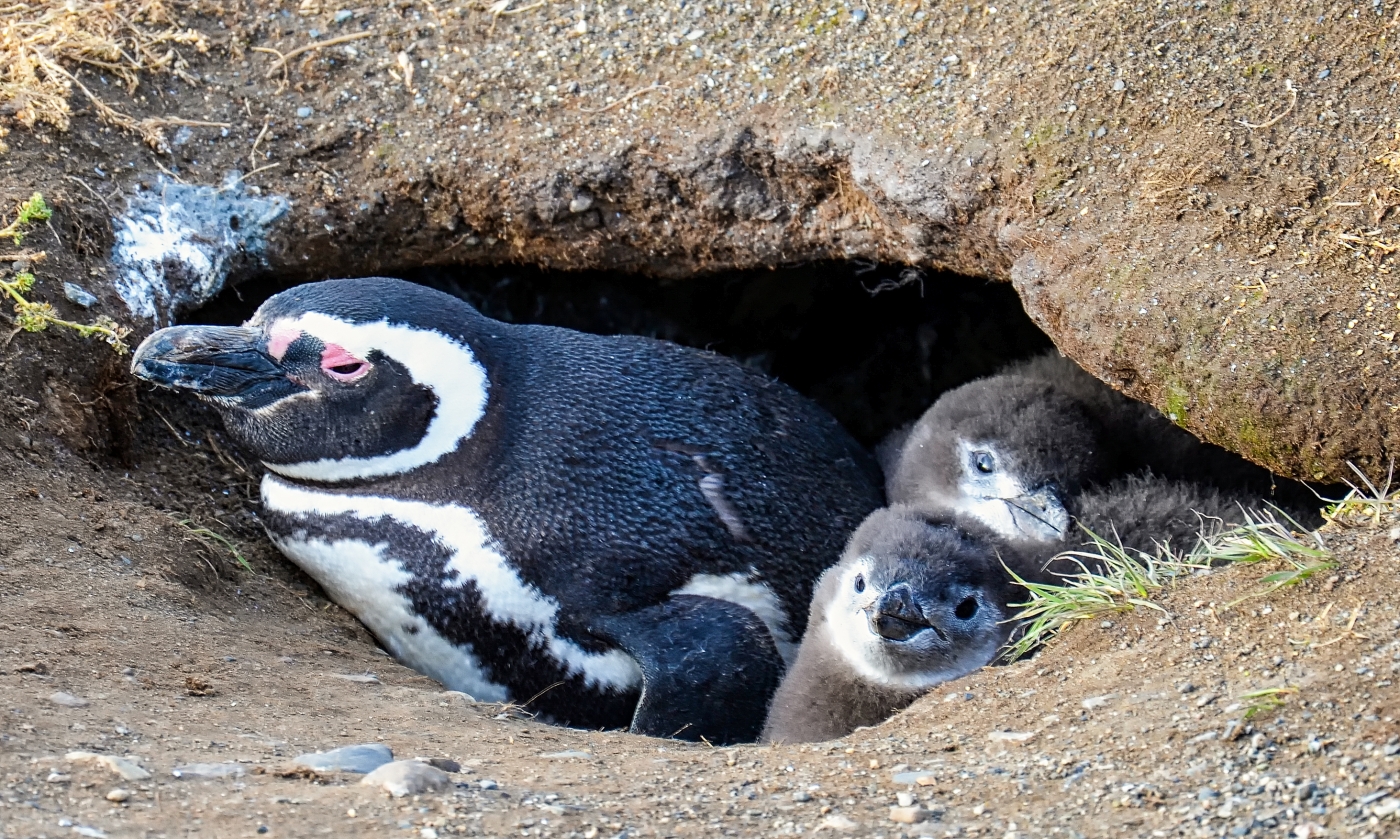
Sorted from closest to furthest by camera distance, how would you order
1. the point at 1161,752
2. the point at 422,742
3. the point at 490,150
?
the point at 1161,752 → the point at 422,742 → the point at 490,150

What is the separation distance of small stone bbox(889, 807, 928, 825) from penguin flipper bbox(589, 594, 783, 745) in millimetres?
1278

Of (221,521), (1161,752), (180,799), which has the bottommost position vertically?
(221,521)

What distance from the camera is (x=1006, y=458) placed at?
13.2 feet

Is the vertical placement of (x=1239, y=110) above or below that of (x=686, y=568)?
above

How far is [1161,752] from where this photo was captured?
2.20 m

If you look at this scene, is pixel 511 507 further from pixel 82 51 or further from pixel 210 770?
pixel 82 51

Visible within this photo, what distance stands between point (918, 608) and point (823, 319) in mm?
2606

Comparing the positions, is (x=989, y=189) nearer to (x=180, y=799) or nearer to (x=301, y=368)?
(x=301, y=368)

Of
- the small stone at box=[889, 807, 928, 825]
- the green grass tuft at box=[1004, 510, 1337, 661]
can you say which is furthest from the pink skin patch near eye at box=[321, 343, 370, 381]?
the small stone at box=[889, 807, 928, 825]

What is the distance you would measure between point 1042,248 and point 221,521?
2.45 metres

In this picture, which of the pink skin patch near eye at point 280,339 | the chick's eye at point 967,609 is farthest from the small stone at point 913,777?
the pink skin patch near eye at point 280,339

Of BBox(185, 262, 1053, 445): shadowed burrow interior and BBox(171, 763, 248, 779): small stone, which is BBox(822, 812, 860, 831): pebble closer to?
BBox(171, 763, 248, 779): small stone

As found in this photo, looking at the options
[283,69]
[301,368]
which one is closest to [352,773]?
[301,368]

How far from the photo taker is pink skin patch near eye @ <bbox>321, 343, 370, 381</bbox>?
357cm
